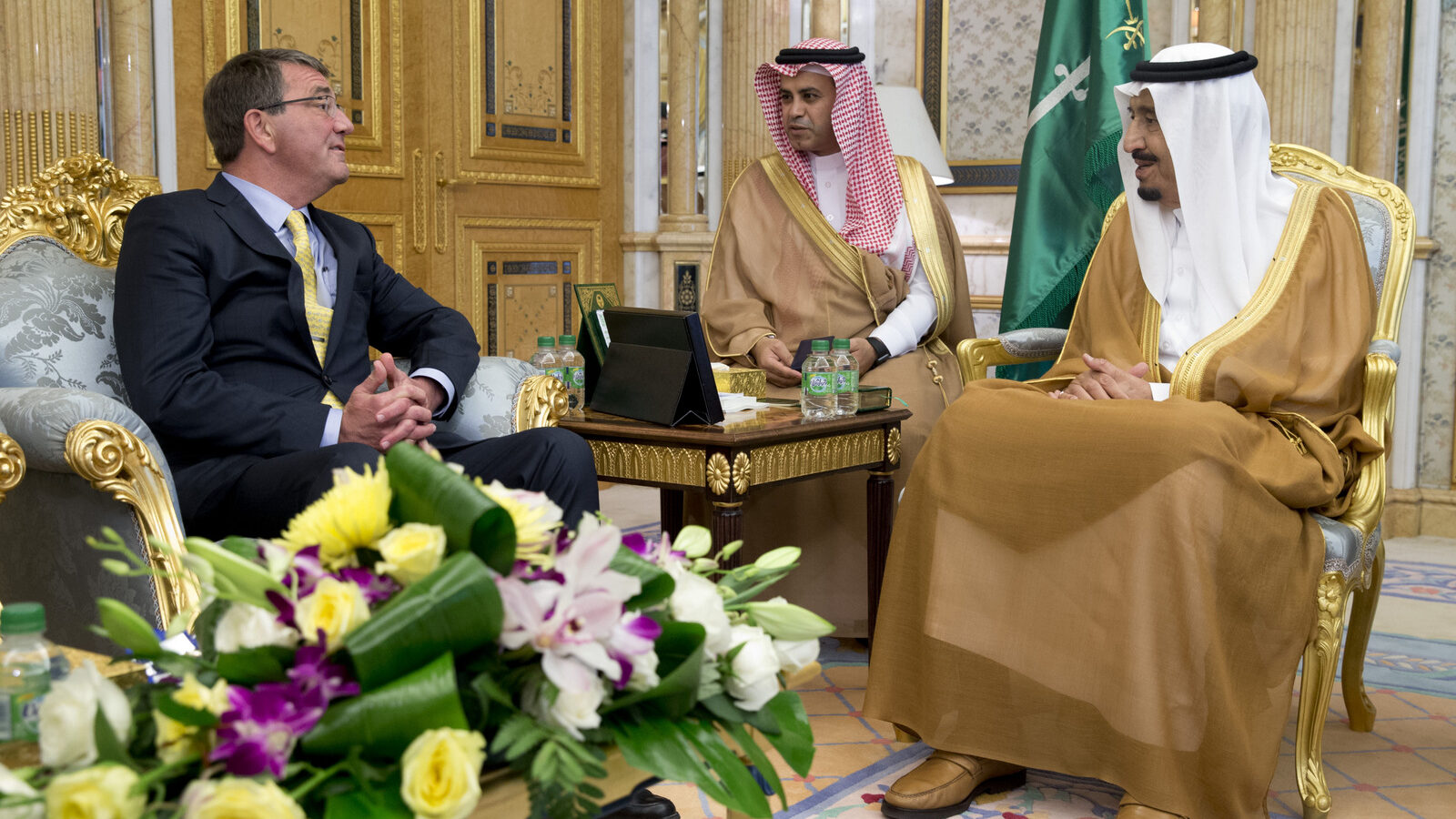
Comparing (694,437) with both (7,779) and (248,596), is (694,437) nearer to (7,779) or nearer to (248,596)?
(248,596)

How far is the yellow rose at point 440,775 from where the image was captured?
0.88 metres

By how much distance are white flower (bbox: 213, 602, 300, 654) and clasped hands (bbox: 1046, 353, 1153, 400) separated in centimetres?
184

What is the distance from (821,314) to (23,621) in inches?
102

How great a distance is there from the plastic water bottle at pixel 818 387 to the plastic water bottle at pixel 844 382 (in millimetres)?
21

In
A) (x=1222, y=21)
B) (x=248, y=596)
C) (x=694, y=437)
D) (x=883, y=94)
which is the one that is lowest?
(x=694, y=437)

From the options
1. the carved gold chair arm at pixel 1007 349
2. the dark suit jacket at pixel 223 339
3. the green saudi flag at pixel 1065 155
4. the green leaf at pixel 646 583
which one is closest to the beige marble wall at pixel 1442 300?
the green saudi flag at pixel 1065 155

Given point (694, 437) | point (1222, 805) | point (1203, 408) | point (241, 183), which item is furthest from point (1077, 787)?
point (241, 183)

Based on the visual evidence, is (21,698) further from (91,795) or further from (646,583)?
(646,583)

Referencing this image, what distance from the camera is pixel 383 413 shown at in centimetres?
237

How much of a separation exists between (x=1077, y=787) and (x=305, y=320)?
1736mm

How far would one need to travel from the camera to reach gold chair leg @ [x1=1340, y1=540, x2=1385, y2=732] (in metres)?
2.74

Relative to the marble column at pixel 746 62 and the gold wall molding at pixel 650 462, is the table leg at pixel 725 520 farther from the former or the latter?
the marble column at pixel 746 62

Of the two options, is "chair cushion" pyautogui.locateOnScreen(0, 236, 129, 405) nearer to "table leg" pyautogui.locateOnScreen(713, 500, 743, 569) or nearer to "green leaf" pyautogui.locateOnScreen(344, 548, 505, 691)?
"table leg" pyautogui.locateOnScreen(713, 500, 743, 569)

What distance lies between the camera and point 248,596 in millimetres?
974
